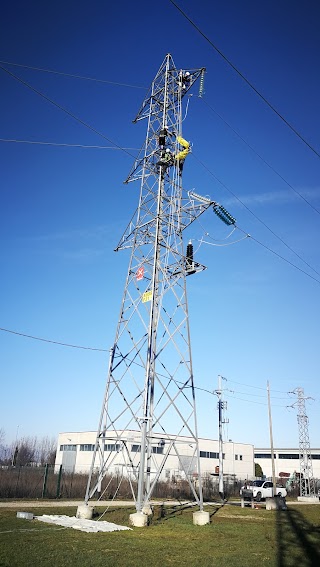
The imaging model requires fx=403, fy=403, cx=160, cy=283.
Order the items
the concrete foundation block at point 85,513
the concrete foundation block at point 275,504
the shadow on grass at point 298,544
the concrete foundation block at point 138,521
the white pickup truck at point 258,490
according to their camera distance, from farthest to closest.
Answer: the white pickup truck at point 258,490 → the concrete foundation block at point 275,504 → the concrete foundation block at point 85,513 → the concrete foundation block at point 138,521 → the shadow on grass at point 298,544

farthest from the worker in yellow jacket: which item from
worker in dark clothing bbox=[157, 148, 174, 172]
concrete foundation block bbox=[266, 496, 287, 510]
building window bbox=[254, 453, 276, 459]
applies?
building window bbox=[254, 453, 276, 459]

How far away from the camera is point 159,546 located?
9.61 metres

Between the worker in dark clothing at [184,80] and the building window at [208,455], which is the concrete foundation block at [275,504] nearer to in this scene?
the worker in dark clothing at [184,80]

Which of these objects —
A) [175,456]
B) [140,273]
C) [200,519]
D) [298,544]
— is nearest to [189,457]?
[175,456]

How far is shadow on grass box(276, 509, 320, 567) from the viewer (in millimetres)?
8266

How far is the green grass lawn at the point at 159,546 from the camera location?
311 inches

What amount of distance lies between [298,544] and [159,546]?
3.88 meters

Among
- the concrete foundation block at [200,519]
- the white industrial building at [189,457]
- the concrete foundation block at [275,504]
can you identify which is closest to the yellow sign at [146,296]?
the concrete foundation block at [200,519]

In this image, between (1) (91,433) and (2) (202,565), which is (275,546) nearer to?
(2) (202,565)

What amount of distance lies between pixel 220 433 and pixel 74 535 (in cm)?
→ 2701

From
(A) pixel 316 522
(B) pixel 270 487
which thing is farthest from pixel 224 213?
(B) pixel 270 487

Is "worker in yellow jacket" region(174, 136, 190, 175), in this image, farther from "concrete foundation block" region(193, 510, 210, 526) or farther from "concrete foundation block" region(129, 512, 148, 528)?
"concrete foundation block" region(193, 510, 210, 526)

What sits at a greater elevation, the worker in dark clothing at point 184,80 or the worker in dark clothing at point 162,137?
the worker in dark clothing at point 184,80

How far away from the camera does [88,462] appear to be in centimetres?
5622
